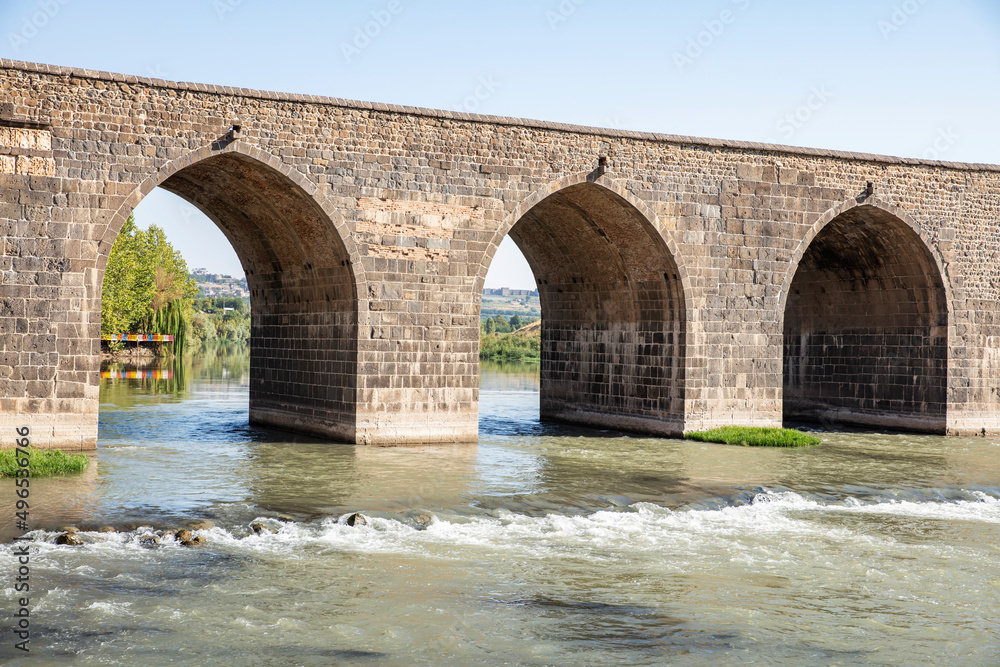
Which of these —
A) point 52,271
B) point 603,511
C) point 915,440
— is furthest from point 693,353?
point 52,271

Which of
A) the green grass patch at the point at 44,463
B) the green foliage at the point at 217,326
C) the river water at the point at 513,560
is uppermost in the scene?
the green foliage at the point at 217,326

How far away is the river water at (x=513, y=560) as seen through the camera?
20.6 feet

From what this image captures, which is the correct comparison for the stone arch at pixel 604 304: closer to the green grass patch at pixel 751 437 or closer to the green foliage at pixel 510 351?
the green grass patch at pixel 751 437

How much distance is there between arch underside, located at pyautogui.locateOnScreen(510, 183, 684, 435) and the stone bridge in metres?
0.05

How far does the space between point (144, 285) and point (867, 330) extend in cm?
3171

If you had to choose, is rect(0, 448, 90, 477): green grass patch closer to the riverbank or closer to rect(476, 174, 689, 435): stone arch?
rect(476, 174, 689, 435): stone arch

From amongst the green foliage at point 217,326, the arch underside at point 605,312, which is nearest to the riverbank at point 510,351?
the green foliage at point 217,326

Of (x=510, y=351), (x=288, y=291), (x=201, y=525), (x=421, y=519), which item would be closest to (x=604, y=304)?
(x=288, y=291)

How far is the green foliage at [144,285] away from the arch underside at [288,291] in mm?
22871

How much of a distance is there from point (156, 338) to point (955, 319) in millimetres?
35432

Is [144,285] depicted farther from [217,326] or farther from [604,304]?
[217,326]

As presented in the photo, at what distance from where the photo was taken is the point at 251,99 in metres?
13.4

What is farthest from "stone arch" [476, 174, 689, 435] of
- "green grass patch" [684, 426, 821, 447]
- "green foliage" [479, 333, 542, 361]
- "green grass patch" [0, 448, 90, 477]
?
"green foliage" [479, 333, 542, 361]

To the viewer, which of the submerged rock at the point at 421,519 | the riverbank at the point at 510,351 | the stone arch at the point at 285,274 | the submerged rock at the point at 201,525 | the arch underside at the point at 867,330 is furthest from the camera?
the riverbank at the point at 510,351
